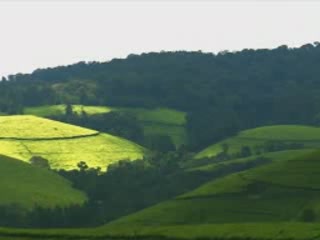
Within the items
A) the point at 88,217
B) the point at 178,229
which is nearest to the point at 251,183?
the point at 88,217

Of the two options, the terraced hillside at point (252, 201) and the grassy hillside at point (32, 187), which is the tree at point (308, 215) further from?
the grassy hillside at point (32, 187)

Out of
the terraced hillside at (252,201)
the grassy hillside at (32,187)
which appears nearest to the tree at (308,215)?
the terraced hillside at (252,201)

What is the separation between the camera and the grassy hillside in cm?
17021

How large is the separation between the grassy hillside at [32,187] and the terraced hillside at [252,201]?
40639 mm

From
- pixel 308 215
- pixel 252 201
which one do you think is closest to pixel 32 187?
pixel 252 201

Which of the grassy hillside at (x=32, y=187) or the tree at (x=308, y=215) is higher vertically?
the grassy hillside at (x=32, y=187)

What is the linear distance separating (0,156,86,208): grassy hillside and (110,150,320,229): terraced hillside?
1600 inches

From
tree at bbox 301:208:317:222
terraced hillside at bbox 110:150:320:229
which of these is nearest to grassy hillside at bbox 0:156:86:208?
terraced hillside at bbox 110:150:320:229

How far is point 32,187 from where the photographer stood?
7008 inches

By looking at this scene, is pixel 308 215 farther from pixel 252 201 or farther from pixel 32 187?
pixel 32 187

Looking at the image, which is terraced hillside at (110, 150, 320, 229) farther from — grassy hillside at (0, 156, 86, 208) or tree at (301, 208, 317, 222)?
grassy hillside at (0, 156, 86, 208)

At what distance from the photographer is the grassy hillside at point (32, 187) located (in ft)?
558

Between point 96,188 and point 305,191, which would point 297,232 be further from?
point 96,188

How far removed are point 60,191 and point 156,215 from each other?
5801cm
